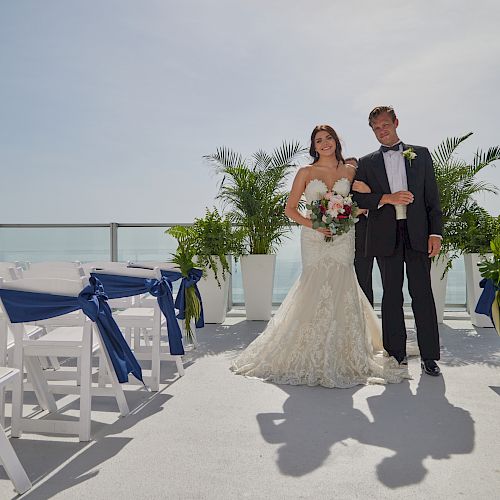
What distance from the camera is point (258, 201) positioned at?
732 cm

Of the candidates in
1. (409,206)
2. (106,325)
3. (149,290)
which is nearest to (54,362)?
(149,290)

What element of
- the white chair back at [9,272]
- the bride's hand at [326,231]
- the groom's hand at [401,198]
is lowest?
the white chair back at [9,272]

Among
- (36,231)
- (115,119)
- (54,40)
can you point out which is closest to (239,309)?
(36,231)

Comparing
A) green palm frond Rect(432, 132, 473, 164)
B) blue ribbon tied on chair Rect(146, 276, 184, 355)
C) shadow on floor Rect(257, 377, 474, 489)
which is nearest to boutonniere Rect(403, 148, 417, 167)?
shadow on floor Rect(257, 377, 474, 489)

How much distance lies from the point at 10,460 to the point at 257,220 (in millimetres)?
5413

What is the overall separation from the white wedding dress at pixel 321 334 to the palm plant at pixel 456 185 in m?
2.85

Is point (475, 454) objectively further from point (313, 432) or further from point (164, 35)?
point (164, 35)

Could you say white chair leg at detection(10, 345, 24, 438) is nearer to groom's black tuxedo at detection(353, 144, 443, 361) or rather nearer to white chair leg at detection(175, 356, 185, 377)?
white chair leg at detection(175, 356, 185, 377)

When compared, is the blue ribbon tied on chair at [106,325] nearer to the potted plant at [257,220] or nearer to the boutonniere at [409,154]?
the boutonniere at [409,154]

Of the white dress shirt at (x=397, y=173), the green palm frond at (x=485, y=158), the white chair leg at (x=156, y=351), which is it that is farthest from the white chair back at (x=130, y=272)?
the green palm frond at (x=485, y=158)

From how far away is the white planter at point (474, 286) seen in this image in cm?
679

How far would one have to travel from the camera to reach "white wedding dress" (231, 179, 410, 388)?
4.10 meters

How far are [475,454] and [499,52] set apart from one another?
19.2 ft

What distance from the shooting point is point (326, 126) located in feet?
14.5
